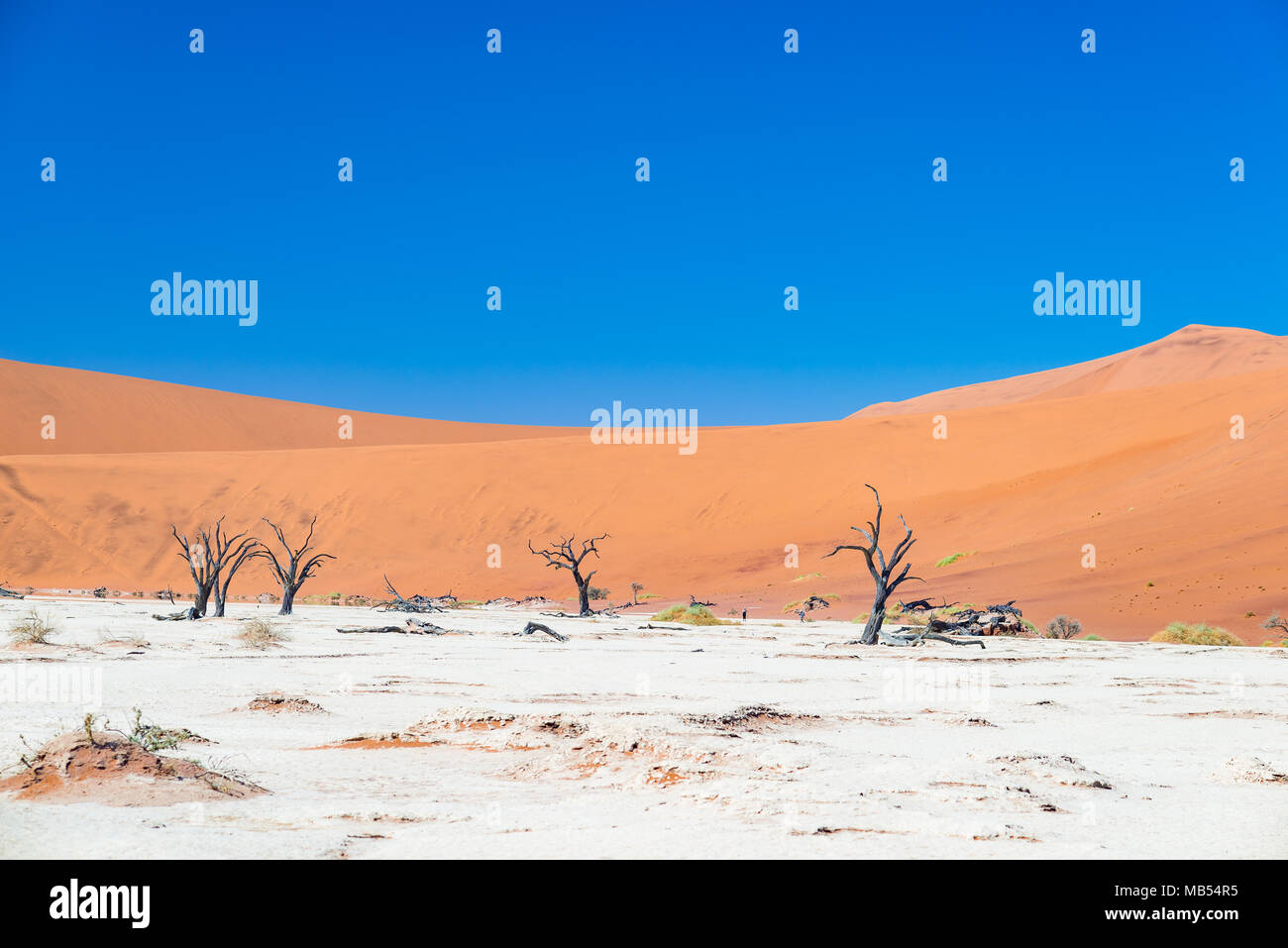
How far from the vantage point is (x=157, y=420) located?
103 m

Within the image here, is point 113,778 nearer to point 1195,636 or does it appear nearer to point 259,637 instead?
point 259,637

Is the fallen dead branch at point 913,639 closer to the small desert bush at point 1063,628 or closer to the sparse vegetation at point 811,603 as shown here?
the small desert bush at point 1063,628

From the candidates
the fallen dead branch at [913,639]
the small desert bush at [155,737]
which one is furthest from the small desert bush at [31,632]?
the fallen dead branch at [913,639]

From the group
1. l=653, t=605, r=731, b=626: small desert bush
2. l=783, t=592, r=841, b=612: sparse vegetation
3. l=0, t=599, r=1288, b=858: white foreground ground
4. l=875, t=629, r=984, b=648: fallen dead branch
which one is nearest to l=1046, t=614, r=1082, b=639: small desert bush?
l=875, t=629, r=984, b=648: fallen dead branch

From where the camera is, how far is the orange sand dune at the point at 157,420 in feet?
298

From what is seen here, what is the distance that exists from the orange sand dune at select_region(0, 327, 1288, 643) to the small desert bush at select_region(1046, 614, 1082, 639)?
1242 millimetres

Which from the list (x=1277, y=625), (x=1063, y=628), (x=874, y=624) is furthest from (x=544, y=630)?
(x=1277, y=625)

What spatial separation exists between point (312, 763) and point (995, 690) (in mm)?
8341

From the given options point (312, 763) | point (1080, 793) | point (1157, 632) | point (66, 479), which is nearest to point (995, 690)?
point (1080, 793)

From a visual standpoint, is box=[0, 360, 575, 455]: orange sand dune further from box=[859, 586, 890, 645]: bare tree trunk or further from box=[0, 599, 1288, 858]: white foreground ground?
box=[0, 599, 1288, 858]: white foreground ground

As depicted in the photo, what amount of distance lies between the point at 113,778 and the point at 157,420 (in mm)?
106754

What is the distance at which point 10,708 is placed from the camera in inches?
341

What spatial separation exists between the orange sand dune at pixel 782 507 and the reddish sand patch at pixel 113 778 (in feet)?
72.9

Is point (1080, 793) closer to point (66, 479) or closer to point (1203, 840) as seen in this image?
point (1203, 840)
